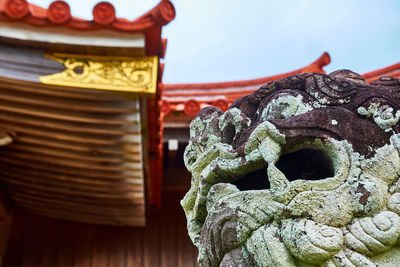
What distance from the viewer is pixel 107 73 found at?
2.98 metres

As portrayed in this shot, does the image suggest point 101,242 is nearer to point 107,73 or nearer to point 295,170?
point 107,73

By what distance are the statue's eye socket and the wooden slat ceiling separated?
1.62 meters

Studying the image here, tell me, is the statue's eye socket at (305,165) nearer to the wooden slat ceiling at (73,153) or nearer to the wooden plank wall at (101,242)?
the wooden slat ceiling at (73,153)

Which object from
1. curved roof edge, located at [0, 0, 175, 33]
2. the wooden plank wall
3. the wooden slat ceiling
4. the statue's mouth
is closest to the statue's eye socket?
the statue's mouth

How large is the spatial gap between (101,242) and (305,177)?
323 centimetres

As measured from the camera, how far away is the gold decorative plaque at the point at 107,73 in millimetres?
2920

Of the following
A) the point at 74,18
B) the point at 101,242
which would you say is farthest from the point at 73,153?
the point at 101,242

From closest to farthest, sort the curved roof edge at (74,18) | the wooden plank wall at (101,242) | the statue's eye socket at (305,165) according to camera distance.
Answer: the statue's eye socket at (305,165) < the curved roof edge at (74,18) < the wooden plank wall at (101,242)

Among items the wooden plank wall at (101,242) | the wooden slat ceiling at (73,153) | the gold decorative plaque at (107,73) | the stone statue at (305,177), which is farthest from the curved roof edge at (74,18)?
the wooden plank wall at (101,242)

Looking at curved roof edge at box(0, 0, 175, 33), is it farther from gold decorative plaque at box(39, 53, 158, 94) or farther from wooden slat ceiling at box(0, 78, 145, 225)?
wooden slat ceiling at box(0, 78, 145, 225)

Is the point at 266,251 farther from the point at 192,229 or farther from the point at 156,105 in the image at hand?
the point at 156,105

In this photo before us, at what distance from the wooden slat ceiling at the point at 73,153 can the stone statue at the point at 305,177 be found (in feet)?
5.33

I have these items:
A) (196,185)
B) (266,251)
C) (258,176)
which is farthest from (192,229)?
(266,251)

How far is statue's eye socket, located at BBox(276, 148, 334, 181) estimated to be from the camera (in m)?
1.42
